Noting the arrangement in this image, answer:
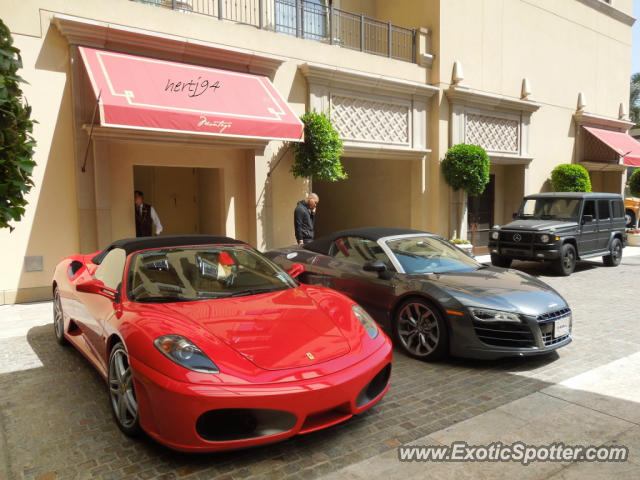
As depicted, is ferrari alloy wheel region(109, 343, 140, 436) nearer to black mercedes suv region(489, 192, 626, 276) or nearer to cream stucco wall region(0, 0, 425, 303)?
cream stucco wall region(0, 0, 425, 303)

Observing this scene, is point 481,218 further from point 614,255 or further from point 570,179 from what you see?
point 614,255

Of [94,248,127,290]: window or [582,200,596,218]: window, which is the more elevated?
[582,200,596,218]: window

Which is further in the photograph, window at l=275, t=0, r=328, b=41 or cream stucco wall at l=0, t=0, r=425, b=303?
window at l=275, t=0, r=328, b=41

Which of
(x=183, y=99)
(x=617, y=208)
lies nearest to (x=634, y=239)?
(x=617, y=208)

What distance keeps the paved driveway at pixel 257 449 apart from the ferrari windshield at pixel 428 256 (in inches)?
43.0

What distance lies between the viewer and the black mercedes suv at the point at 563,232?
10172 mm

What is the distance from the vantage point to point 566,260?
10.3m

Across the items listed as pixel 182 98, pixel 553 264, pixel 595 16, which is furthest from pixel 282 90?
pixel 595 16

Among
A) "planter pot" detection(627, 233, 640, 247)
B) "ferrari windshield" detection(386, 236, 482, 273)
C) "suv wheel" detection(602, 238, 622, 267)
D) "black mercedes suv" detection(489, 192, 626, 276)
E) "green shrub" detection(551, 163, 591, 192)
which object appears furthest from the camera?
"planter pot" detection(627, 233, 640, 247)

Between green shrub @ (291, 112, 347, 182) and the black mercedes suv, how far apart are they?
4.20m

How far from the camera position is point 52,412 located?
3.68 meters

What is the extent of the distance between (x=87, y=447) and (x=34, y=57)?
279 inches

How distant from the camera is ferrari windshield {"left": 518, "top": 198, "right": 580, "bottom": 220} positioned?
10.9 m

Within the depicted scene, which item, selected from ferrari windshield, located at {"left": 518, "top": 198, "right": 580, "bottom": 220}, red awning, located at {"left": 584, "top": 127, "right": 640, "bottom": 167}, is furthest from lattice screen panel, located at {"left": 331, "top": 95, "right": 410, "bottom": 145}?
red awning, located at {"left": 584, "top": 127, "right": 640, "bottom": 167}
